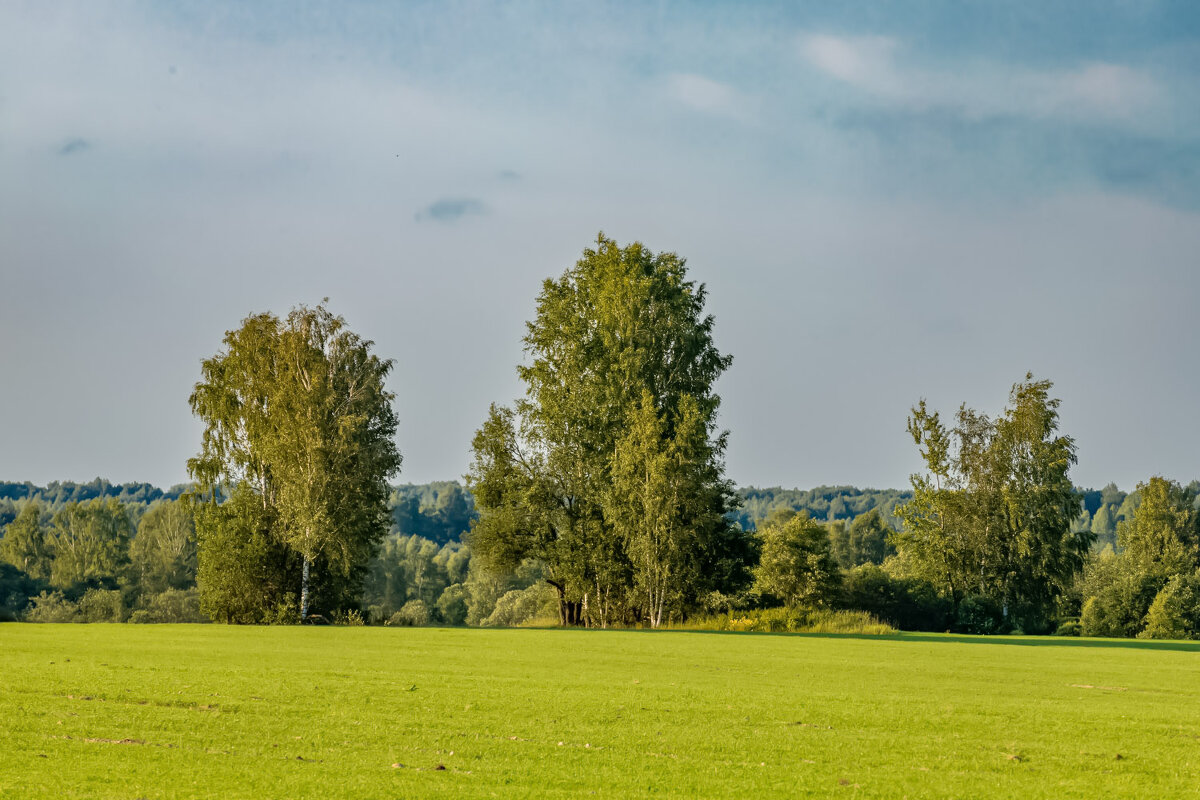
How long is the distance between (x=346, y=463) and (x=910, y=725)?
3796 centimetres

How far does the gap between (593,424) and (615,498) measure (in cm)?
407

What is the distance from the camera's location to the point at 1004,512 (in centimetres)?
5691

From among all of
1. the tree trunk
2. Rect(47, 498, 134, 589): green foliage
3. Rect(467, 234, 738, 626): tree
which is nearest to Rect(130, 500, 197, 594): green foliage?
Rect(47, 498, 134, 589): green foliage

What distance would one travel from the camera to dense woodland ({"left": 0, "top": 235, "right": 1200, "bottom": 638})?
45.7 meters

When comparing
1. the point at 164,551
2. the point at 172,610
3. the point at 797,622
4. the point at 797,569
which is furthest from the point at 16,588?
the point at 797,622

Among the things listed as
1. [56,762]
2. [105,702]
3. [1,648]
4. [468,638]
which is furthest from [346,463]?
[56,762]

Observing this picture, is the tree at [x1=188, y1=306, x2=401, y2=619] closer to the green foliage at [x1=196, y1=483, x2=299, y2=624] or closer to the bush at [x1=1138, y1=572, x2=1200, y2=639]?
the green foliage at [x1=196, y1=483, x2=299, y2=624]

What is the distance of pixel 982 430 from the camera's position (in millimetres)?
58312

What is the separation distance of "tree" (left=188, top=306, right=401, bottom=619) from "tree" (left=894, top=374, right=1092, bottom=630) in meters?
29.9

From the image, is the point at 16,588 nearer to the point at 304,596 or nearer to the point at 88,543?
the point at 88,543

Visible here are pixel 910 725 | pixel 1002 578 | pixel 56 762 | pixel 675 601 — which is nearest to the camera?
pixel 56 762

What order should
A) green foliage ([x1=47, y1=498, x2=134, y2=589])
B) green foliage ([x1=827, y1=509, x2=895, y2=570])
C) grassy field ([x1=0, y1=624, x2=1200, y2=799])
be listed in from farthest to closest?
green foliage ([x1=827, y1=509, x2=895, y2=570])
green foliage ([x1=47, y1=498, x2=134, y2=589])
grassy field ([x1=0, y1=624, x2=1200, y2=799])

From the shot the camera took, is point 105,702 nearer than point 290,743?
No

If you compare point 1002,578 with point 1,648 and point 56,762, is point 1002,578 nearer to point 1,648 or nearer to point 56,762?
point 1,648
